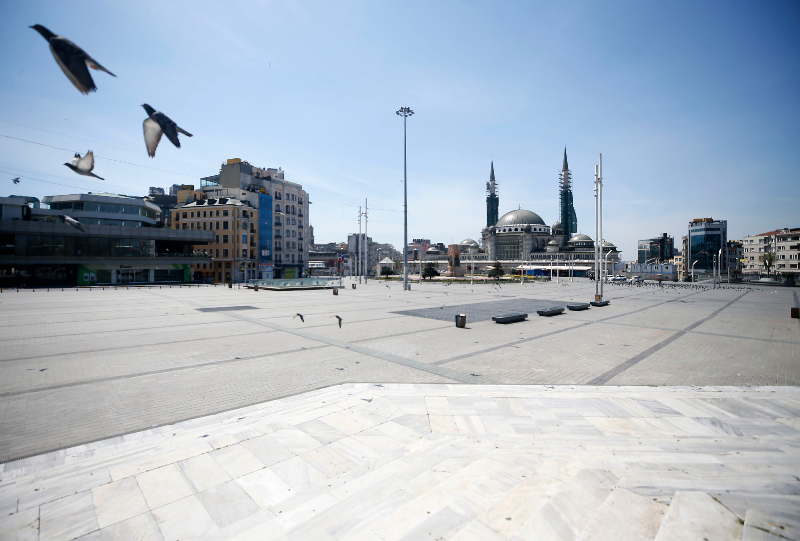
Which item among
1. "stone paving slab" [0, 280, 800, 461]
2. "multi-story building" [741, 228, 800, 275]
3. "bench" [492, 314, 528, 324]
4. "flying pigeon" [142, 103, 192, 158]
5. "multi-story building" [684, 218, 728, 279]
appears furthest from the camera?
"multi-story building" [684, 218, 728, 279]

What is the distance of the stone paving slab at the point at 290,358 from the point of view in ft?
25.1

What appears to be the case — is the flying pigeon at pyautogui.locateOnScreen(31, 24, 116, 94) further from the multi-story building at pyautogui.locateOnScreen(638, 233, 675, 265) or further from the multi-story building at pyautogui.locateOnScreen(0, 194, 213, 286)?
the multi-story building at pyautogui.locateOnScreen(638, 233, 675, 265)

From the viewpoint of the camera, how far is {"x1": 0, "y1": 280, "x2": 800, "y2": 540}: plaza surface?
4.39 metres

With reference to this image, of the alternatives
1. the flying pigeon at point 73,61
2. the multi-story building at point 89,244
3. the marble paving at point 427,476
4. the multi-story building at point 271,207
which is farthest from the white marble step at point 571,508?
the multi-story building at point 271,207

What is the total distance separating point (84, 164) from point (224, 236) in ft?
219

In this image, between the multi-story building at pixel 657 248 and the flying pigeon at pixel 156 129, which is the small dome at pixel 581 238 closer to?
the multi-story building at pixel 657 248

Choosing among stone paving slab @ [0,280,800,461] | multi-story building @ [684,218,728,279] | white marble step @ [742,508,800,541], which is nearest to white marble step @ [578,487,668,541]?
white marble step @ [742,508,800,541]

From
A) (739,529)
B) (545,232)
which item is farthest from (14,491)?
(545,232)

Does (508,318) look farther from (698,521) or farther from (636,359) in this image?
(698,521)

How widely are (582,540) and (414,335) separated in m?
11.7

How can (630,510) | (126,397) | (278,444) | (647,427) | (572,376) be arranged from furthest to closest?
(572,376)
(126,397)
(647,427)
(278,444)
(630,510)

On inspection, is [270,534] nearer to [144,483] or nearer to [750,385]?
[144,483]

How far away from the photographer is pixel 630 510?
450 centimetres

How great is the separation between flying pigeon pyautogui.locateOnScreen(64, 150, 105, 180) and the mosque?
5156 inches
